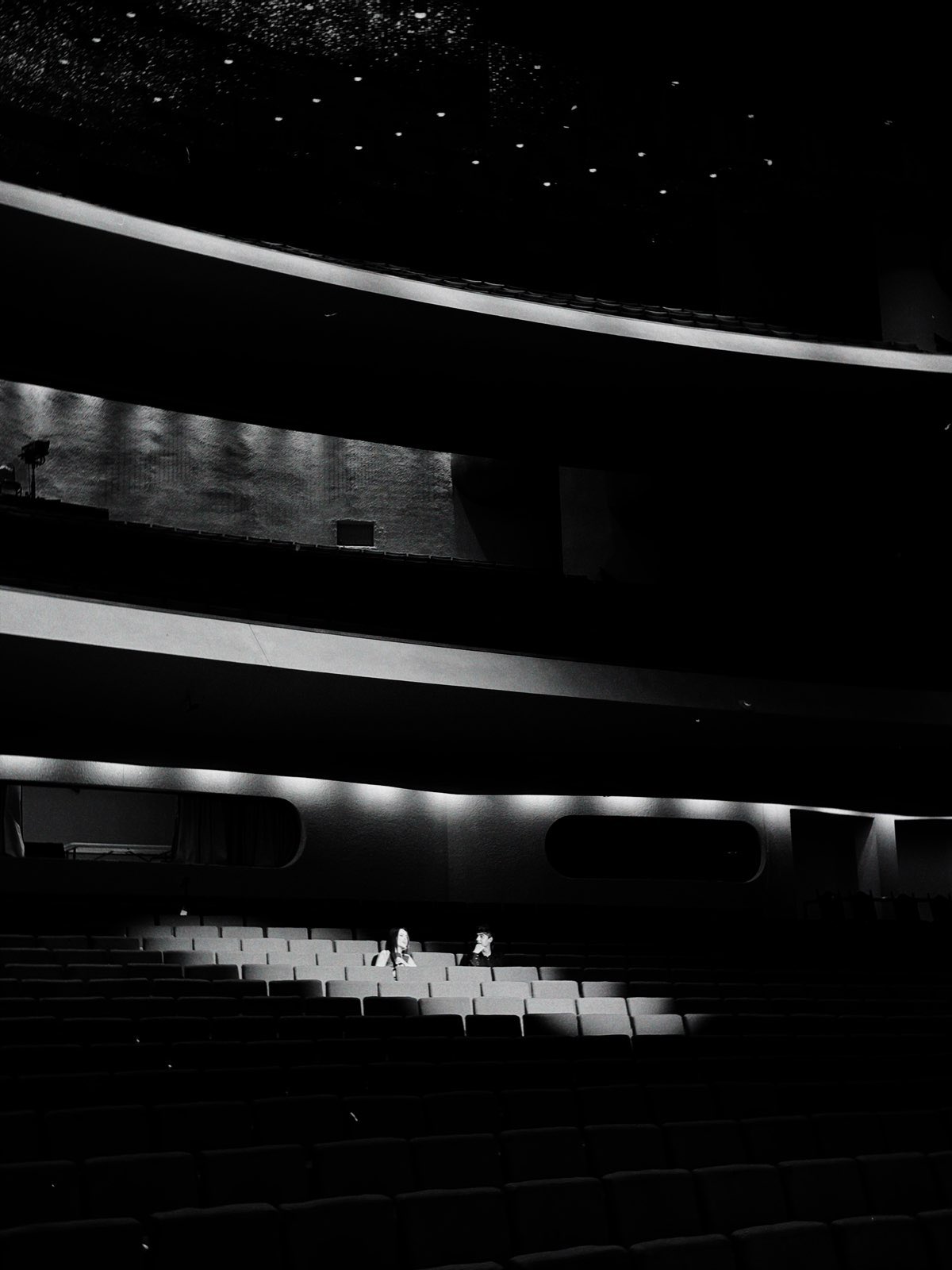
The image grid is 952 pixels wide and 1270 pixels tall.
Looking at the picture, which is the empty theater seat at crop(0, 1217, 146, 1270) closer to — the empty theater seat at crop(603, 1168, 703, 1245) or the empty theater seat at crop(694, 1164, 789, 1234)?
the empty theater seat at crop(603, 1168, 703, 1245)

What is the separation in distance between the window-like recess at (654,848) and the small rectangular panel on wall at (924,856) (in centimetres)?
236

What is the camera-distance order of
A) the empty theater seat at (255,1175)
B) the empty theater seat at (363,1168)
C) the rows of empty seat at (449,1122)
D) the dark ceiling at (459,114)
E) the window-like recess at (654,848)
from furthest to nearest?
1. the window-like recess at (654,848)
2. the dark ceiling at (459,114)
3. the empty theater seat at (363,1168)
4. the empty theater seat at (255,1175)
5. the rows of empty seat at (449,1122)

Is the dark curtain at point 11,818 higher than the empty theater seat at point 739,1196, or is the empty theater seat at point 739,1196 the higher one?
the dark curtain at point 11,818

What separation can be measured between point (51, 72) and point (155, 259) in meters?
1.45

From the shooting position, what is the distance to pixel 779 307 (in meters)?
11.9

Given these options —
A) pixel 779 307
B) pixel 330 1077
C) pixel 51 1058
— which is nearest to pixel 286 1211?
pixel 330 1077

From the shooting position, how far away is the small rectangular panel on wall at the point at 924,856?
12750mm

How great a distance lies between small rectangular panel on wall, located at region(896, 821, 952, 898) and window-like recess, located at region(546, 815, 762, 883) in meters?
2.36

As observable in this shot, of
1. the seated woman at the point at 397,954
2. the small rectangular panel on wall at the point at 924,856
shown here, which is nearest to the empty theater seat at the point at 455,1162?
the seated woman at the point at 397,954

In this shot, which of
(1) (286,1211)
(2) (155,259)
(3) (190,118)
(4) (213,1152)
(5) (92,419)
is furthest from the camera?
(5) (92,419)

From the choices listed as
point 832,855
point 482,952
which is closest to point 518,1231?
point 482,952

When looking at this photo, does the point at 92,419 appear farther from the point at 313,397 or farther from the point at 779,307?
the point at 779,307

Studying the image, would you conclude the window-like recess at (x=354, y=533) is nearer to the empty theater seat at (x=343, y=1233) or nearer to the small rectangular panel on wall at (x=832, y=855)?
the small rectangular panel on wall at (x=832, y=855)

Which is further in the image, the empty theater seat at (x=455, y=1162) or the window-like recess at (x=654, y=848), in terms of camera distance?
the window-like recess at (x=654, y=848)
